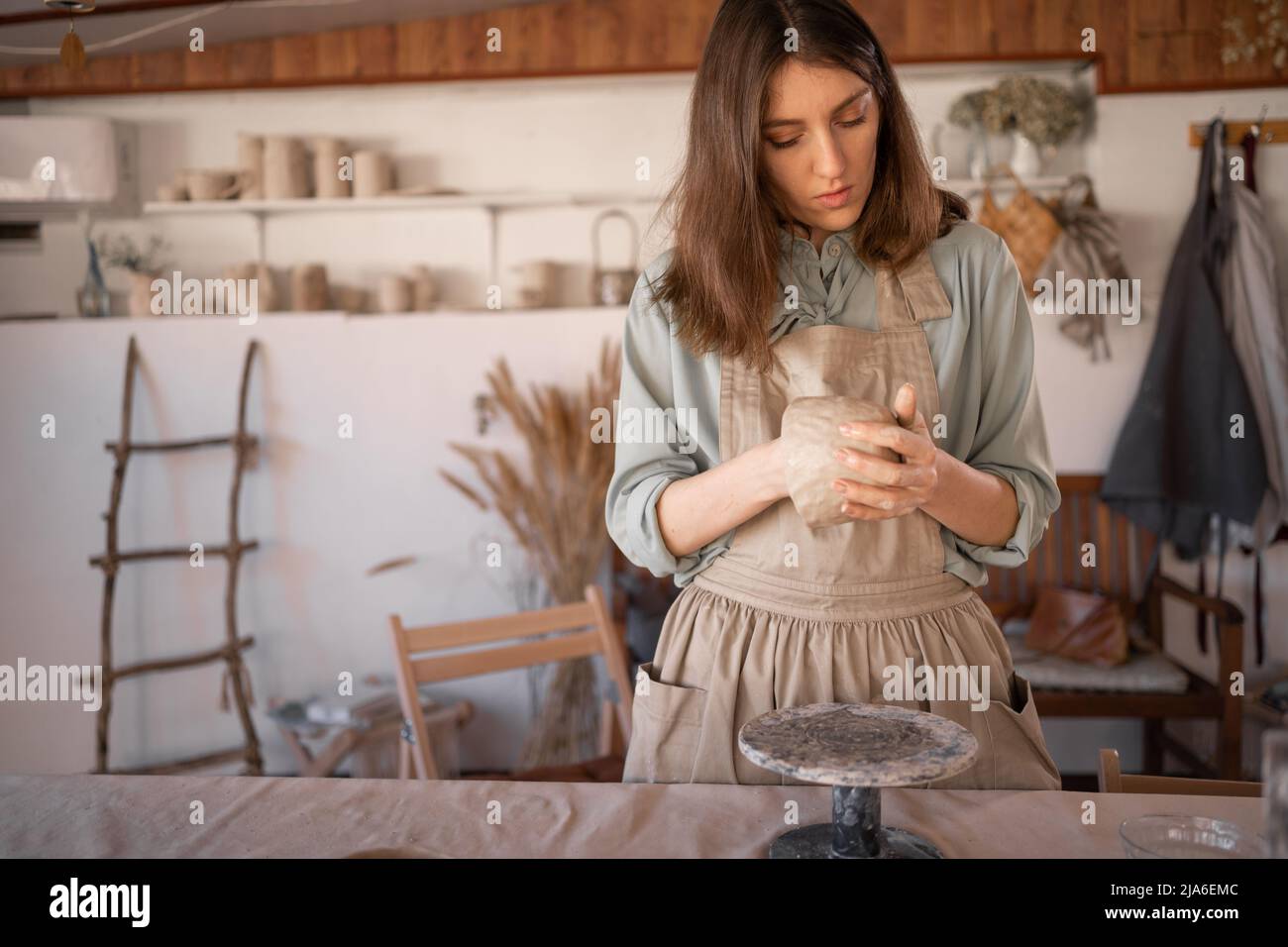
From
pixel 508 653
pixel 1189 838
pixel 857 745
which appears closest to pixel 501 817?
pixel 857 745

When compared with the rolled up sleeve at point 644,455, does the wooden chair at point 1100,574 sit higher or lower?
lower

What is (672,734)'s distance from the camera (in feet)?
4.40

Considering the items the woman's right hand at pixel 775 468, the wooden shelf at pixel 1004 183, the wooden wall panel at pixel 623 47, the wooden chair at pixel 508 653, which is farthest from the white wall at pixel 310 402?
the woman's right hand at pixel 775 468

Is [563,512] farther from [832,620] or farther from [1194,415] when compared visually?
[832,620]

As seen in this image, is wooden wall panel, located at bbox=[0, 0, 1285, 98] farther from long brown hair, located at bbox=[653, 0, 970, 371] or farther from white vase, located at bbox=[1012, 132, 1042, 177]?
long brown hair, located at bbox=[653, 0, 970, 371]

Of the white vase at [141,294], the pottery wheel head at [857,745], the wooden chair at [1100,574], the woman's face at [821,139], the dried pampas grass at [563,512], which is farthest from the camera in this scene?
the white vase at [141,294]

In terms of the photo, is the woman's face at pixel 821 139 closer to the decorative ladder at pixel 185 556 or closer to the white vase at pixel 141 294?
the decorative ladder at pixel 185 556

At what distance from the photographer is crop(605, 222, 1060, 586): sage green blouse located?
1.32 meters

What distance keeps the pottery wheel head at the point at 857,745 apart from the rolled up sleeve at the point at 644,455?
317 millimetres

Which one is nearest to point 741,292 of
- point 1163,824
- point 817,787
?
point 817,787

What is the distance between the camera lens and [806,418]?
1.12m

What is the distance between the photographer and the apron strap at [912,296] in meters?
1.33
